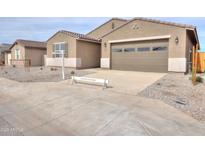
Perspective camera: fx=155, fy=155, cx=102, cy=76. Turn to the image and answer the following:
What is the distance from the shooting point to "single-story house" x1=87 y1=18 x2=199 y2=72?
1120 centimetres

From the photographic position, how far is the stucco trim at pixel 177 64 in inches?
436

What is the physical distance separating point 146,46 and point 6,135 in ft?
38.7

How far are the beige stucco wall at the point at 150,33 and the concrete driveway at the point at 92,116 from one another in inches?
306

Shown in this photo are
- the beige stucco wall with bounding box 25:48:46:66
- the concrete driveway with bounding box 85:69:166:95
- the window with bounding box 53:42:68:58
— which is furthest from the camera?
the beige stucco wall with bounding box 25:48:46:66

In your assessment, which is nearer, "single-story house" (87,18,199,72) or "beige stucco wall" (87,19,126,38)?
"single-story house" (87,18,199,72)

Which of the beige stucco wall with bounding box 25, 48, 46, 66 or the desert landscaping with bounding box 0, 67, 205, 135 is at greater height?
the beige stucco wall with bounding box 25, 48, 46, 66

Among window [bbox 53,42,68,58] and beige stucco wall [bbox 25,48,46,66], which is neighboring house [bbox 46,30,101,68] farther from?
beige stucco wall [bbox 25,48,46,66]

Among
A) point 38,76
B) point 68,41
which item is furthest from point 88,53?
point 38,76

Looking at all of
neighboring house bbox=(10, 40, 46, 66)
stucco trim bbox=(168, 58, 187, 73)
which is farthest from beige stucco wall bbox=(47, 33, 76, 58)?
stucco trim bbox=(168, 58, 187, 73)

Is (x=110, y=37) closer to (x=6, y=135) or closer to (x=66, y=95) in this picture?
(x=66, y=95)

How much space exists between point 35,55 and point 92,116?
21.7 metres

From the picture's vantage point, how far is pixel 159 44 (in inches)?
480
